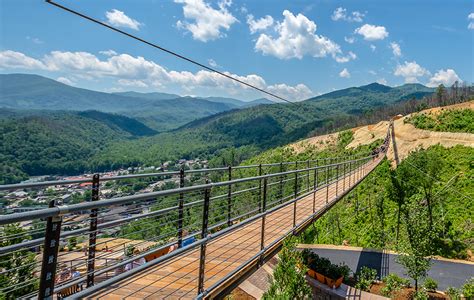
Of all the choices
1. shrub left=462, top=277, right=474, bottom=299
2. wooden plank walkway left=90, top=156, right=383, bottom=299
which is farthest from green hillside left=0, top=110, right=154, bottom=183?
shrub left=462, top=277, right=474, bottom=299

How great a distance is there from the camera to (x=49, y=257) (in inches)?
53.7

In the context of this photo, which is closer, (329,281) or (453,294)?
(453,294)

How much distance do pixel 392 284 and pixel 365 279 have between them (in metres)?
1.05

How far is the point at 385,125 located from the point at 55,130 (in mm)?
135322

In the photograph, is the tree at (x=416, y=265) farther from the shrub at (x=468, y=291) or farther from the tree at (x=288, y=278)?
the tree at (x=288, y=278)

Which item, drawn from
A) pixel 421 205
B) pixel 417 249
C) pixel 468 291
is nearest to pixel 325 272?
pixel 417 249

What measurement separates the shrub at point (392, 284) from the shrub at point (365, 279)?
0.53 meters

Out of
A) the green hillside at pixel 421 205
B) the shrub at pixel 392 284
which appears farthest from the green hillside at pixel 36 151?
the shrub at pixel 392 284

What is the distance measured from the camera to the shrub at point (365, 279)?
1258 cm

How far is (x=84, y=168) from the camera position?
103188mm

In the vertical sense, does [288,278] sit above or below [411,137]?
below

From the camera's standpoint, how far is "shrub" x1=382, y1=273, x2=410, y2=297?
12.1 m

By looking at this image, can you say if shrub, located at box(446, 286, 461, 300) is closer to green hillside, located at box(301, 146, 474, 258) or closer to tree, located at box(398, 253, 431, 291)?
tree, located at box(398, 253, 431, 291)

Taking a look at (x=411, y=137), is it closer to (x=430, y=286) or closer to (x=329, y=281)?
(x=430, y=286)
